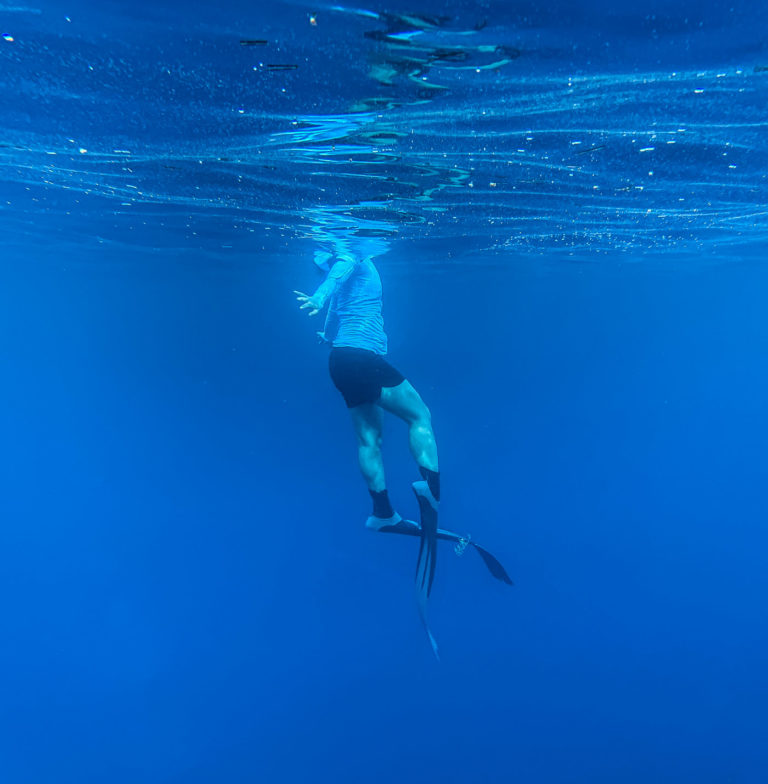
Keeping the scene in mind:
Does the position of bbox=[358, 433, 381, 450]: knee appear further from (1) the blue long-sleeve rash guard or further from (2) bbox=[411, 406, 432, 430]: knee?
(1) the blue long-sleeve rash guard

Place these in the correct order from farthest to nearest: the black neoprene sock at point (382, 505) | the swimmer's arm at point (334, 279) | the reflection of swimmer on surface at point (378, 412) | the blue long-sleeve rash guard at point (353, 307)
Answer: the swimmer's arm at point (334, 279)
the blue long-sleeve rash guard at point (353, 307)
the black neoprene sock at point (382, 505)
the reflection of swimmer on surface at point (378, 412)

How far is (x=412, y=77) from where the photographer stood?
5680 mm

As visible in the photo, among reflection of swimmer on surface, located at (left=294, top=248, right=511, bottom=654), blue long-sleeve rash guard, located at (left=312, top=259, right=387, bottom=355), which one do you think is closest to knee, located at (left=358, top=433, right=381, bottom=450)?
reflection of swimmer on surface, located at (left=294, top=248, right=511, bottom=654)

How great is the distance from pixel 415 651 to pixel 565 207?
638 inches

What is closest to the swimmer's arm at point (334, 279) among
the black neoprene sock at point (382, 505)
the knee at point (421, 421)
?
the knee at point (421, 421)

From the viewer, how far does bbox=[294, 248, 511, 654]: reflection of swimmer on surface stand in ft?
26.5

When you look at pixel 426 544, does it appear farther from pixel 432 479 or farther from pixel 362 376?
pixel 362 376

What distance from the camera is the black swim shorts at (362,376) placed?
8086 mm

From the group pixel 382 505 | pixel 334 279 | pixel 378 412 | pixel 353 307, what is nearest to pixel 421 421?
pixel 378 412

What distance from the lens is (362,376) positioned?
8102 mm

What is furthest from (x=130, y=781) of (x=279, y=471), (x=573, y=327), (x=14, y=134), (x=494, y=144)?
(x=573, y=327)

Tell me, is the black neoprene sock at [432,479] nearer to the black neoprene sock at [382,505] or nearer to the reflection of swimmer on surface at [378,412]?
the reflection of swimmer on surface at [378,412]

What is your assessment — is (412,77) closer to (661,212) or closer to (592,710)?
(661,212)

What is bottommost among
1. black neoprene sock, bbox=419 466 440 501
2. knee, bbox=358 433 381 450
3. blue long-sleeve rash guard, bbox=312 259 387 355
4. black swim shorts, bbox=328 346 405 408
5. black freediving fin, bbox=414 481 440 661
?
black freediving fin, bbox=414 481 440 661
